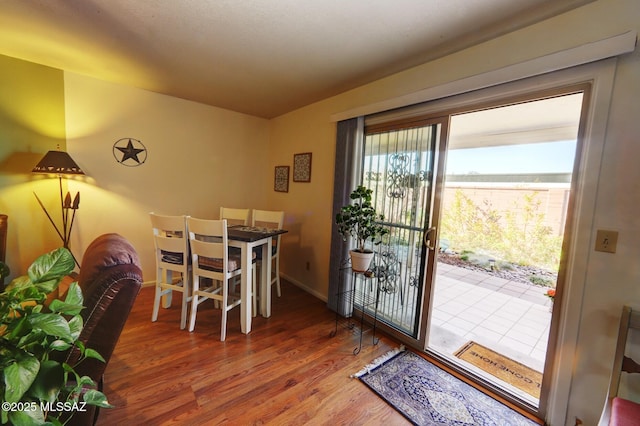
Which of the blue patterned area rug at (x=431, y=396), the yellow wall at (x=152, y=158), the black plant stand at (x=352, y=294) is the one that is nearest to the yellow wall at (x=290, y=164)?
the yellow wall at (x=152, y=158)

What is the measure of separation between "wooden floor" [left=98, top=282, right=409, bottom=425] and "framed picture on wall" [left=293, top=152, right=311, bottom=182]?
1714 millimetres

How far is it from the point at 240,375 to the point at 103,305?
1126 millimetres

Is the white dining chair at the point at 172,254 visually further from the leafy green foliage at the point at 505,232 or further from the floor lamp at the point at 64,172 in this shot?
the leafy green foliage at the point at 505,232

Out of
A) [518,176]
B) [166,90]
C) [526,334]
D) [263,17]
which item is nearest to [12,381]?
[263,17]

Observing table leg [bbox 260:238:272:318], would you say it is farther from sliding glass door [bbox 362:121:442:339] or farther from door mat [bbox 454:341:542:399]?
door mat [bbox 454:341:542:399]

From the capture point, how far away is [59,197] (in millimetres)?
2697

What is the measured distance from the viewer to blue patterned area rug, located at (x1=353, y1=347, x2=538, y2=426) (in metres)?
1.54

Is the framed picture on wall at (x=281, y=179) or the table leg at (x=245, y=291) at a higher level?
the framed picture on wall at (x=281, y=179)

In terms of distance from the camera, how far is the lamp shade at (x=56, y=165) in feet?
7.61

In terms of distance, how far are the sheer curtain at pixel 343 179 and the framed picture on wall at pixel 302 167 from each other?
2.04 ft

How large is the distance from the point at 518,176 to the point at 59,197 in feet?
18.8

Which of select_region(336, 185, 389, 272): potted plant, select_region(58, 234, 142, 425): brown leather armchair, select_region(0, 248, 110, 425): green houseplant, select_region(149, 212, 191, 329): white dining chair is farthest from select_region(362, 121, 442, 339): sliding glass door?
select_region(0, 248, 110, 425): green houseplant

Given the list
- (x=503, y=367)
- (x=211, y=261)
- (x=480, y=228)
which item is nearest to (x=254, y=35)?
(x=211, y=261)

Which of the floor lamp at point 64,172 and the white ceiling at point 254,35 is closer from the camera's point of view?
the white ceiling at point 254,35
